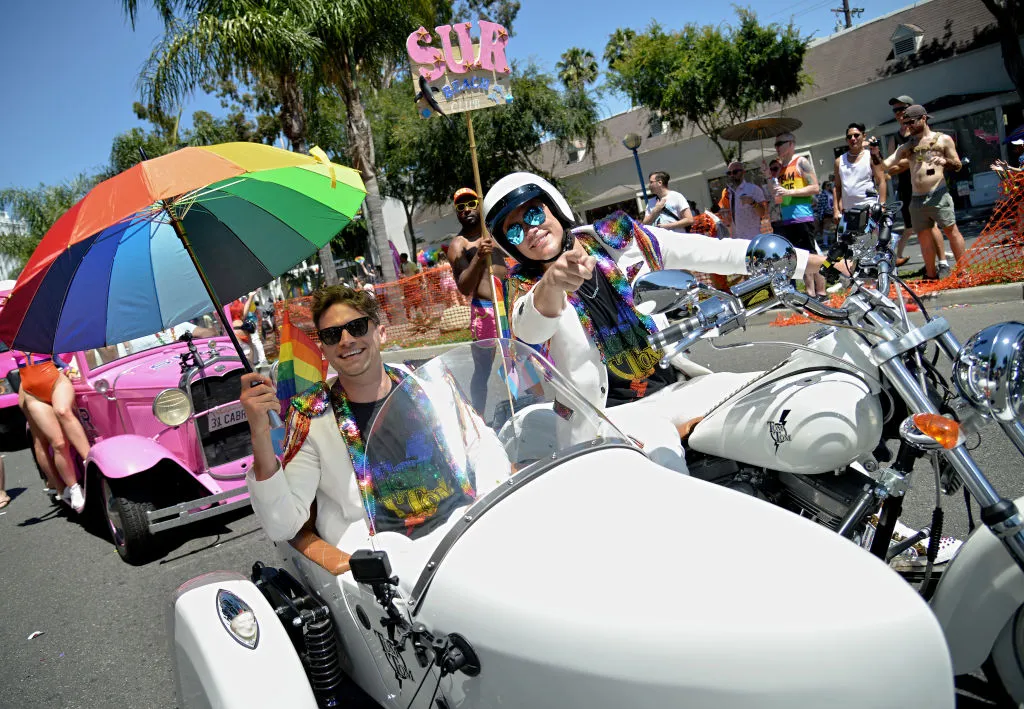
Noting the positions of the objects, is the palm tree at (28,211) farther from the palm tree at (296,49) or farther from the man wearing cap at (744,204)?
the man wearing cap at (744,204)

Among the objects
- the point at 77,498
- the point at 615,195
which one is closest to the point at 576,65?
the point at 615,195

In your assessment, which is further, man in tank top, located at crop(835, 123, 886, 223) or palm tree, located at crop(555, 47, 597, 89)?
palm tree, located at crop(555, 47, 597, 89)

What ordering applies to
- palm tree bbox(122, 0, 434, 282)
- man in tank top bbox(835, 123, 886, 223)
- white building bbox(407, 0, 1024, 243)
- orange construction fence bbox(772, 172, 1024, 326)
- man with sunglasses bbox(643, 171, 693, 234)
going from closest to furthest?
orange construction fence bbox(772, 172, 1024, 326) < man in tank top bbox(835, 123, 886, 223) < man with sunglasses bbox(643, 171, 693, 234) < palm tree bbox(122, 0, 434, 282) < white building bbox(407, 0, 1024, 243)

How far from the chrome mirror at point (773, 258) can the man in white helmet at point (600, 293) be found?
292 mm

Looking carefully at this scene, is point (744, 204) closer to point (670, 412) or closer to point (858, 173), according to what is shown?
point (858, 173)

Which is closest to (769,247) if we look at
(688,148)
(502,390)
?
(502,390)

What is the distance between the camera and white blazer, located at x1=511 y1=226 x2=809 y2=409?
2.66m

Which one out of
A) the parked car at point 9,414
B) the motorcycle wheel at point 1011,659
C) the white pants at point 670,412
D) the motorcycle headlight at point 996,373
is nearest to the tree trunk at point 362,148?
the parked car at point 9,414

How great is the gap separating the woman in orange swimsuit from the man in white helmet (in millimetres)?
5147

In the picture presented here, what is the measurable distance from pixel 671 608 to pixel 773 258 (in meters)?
1.20

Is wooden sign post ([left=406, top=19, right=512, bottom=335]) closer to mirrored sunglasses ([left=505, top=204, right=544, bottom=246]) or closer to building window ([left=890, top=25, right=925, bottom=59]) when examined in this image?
mirrored sunglasses ([left=505, top=204, right=544, bottom=246])

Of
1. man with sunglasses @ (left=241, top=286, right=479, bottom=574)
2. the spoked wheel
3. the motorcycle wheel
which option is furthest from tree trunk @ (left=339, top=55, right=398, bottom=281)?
the motorcycle wheel

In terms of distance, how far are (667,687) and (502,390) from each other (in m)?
1.03

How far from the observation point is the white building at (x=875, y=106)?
2412 centimetres
